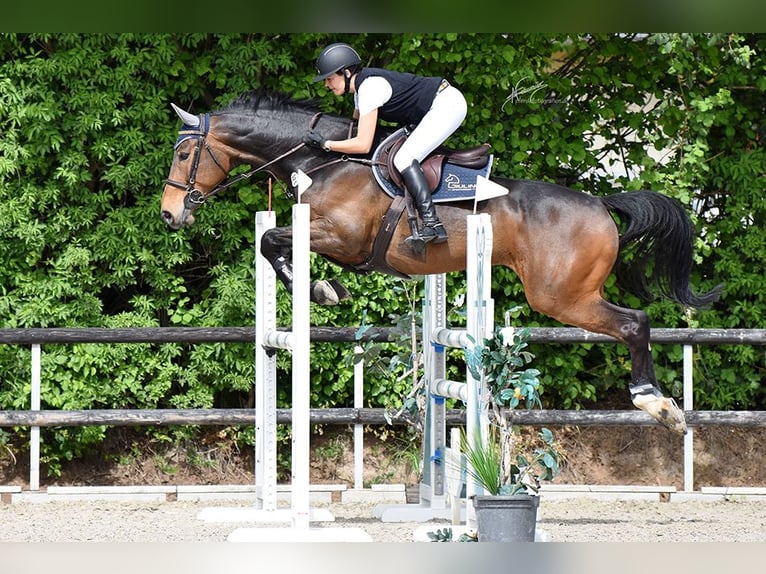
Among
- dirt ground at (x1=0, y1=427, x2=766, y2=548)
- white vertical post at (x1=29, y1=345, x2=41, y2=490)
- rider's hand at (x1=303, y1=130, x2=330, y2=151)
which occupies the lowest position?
dirt ground at (x1=0, y1=427, x2=766, y2=548)

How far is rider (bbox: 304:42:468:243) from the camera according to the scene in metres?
4.12

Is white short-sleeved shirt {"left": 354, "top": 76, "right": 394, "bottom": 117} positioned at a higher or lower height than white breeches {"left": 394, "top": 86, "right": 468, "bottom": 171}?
higher

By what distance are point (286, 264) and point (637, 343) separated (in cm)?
161

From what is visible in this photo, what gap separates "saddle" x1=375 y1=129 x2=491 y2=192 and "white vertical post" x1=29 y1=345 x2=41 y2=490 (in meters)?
2.54

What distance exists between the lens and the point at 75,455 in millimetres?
6215

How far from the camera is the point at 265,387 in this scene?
4488 millimetres

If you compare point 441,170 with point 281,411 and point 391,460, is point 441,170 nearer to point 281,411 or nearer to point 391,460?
point 281,411

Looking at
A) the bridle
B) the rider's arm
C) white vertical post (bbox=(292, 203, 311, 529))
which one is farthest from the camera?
the bridle

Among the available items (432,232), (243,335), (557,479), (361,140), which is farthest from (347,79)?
(557,479)

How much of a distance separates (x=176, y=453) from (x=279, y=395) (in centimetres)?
76

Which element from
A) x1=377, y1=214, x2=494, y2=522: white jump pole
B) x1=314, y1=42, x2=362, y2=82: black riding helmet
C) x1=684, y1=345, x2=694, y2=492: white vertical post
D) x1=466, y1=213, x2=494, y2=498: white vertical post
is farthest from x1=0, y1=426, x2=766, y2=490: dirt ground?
x1=314, y1=42, x2=362, y2=82: black riding helmet

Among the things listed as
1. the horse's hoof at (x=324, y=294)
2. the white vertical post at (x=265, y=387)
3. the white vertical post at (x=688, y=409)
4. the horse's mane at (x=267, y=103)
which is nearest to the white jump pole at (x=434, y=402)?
the horse's hoof at (x=324, y=294)

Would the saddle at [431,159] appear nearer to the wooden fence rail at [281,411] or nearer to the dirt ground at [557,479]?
the wooden fence rail at [281,411]

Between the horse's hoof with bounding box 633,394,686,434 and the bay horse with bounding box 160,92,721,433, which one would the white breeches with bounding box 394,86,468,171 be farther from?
the horse's hoof with bounding box 633,394,686,434
